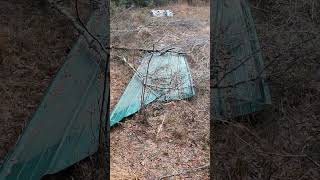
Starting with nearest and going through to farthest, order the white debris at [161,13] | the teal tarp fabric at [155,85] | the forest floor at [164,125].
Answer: the forest floor at [164,125], the teal tarp fabric at [155,85], the white debris at [161,13]

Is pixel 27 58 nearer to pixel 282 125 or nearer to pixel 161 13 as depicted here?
pixel 161 13

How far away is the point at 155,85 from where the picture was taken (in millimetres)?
4367

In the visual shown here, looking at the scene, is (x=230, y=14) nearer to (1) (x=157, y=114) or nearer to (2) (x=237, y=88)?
(2) (x=237, y=88)

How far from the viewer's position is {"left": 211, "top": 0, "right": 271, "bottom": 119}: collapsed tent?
3959 millimetres

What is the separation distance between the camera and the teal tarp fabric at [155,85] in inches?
164

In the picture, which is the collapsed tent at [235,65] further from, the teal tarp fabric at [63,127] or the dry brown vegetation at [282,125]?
the teal tarp fabric at [63,127]

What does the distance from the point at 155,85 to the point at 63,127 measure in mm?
1248

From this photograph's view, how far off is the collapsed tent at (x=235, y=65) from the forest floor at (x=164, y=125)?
0.65 feet

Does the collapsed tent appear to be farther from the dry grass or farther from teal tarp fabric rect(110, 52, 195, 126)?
the dry grass

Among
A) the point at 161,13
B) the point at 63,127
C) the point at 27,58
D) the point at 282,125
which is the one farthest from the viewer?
the point at 161,13

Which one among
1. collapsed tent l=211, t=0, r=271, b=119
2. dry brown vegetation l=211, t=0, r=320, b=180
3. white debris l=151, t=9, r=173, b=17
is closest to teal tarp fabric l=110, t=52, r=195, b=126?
collapsed tent l=211, t=0, r=271, b=119

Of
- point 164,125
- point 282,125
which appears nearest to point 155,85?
point 164,125

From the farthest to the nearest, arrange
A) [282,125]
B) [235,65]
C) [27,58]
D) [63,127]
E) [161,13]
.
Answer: [161,13]
[27,58]
[235,65]
[282,125]
[63,127]

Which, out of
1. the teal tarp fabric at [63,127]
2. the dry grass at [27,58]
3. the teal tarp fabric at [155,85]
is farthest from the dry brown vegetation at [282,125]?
the dry grass at [27,58]
